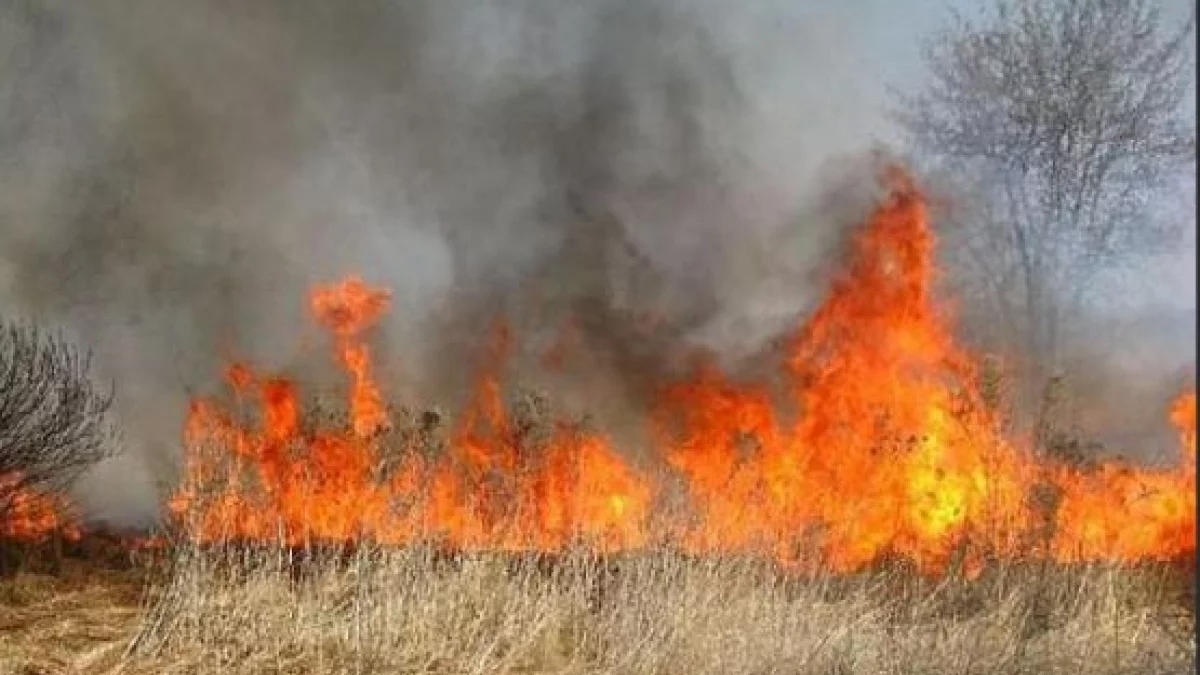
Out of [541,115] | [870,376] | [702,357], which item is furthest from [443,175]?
[870,376]

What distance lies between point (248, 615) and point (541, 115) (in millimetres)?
12535

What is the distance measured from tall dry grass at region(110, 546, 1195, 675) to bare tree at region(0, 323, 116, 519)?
12.1 feet

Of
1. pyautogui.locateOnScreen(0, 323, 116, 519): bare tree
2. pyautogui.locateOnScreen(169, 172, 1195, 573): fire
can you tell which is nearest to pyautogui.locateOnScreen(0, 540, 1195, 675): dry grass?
pyautogui.locateOnScreen(169, 172, 1195, 573): fire

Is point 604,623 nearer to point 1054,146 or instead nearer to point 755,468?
point 755,468

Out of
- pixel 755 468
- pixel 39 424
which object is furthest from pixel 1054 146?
pixel 39 424

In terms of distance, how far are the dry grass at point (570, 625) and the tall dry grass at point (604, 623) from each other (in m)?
0.02

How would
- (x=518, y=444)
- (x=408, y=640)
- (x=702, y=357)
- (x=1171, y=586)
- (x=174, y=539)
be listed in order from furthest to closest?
(x=702, y=357) → (x=518, y=444) → (x=1171, y=586) → (x=174, y=539) → (x=408, y=640)

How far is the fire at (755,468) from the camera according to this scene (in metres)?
10.6

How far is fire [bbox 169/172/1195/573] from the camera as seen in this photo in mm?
10641

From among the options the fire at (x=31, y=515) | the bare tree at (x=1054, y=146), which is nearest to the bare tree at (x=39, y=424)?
the fire at (x=31, y=515)

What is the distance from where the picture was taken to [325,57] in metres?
20.4

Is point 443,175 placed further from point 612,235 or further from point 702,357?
point 702,357

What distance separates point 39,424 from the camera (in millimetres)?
13062

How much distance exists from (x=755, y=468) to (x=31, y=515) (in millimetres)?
7973
